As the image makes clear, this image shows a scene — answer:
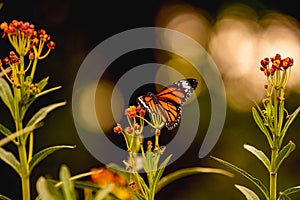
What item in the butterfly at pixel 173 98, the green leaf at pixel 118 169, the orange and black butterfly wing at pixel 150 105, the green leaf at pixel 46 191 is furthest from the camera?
the butterfly at pixel 173 98

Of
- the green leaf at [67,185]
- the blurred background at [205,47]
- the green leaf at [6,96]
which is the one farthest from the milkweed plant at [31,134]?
the blurred background at [205,47]

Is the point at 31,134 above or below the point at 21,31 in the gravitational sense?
below

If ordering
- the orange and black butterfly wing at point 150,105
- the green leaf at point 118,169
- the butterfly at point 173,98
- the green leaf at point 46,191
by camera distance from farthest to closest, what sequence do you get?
1. the butterfly at point 173,98
2. the orange and black butterfly wing at point 150,105
3. the green leaf at point 118,169
4. the green leaf at point 46,191

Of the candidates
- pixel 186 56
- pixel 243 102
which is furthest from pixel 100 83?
pixel 243 102

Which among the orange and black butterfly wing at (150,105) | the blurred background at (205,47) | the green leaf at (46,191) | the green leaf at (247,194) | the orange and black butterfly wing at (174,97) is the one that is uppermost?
the blurred background at (205,47)

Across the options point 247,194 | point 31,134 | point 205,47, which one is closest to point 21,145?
point 31,134

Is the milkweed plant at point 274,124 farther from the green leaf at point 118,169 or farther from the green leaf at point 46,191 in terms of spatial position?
the green leaf at point 46,191

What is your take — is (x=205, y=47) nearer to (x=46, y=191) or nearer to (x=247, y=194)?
(x=247, y=194)

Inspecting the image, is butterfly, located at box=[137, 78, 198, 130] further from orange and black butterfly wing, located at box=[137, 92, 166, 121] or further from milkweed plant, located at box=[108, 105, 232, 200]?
milkweed plant, located at box=[108, 105, 232, 200]

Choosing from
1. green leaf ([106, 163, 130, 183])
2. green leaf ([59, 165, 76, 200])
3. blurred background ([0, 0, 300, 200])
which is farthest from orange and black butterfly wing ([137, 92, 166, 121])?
blurred background ([0, 0, 300, 200])
